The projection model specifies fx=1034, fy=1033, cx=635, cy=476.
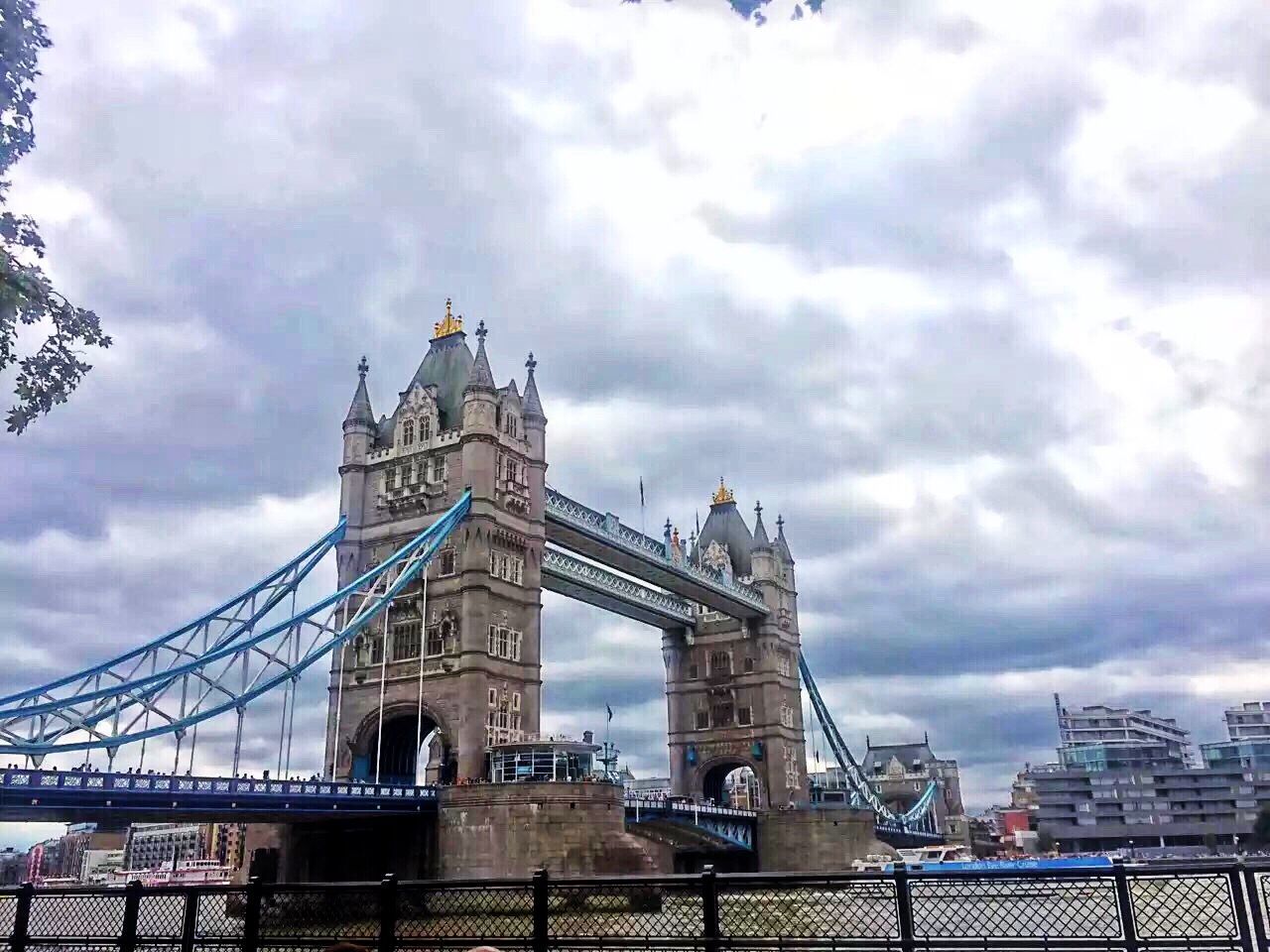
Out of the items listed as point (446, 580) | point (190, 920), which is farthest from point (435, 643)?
point (190, 920)

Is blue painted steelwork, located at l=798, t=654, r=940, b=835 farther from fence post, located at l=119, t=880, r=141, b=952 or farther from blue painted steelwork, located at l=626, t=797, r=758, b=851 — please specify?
fence post, located at l=119, t=880, r=141, b=952

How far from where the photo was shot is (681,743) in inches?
2901

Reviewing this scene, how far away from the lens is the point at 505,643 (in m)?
46.0

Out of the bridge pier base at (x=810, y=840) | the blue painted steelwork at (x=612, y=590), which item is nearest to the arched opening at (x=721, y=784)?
the bridge pier base at (x=810, y=840)

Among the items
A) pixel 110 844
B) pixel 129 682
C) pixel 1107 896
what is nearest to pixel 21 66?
pixel 1107 896

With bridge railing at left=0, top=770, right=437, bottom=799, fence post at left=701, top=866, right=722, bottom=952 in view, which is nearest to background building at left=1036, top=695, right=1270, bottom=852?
bridge railing at left=0, top=770, right=437, bottom=799

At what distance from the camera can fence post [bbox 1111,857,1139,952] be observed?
661 centimetres

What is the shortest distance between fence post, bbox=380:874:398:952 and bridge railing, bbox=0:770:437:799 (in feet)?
79.8

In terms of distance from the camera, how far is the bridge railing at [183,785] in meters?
27.8

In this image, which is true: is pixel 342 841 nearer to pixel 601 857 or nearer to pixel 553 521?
pixel 601 857

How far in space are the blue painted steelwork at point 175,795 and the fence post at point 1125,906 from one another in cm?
2865

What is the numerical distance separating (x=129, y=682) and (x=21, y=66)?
2767 centimetres

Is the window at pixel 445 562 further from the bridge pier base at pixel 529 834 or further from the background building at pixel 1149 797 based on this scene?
the background building at pixel 1149 797

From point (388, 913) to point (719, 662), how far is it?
6710 cm
